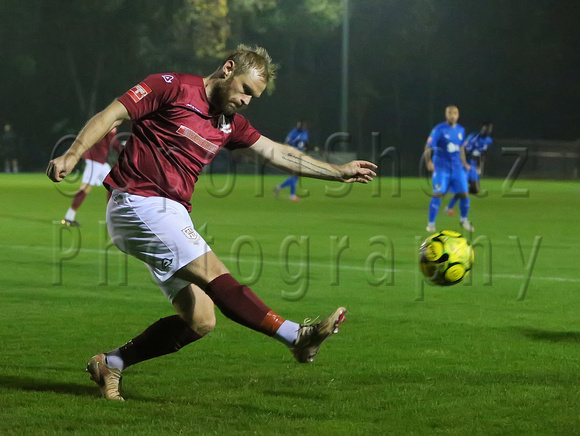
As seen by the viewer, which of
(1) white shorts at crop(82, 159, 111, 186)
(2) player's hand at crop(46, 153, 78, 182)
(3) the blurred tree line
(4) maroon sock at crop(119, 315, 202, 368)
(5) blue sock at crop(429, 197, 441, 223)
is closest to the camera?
(2) player's hand at crop(46, 153, 78, 182)

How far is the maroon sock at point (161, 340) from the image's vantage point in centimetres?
603

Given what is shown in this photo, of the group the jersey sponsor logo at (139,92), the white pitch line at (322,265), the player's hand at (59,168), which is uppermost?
the jersey sponsor logo at (139,92)

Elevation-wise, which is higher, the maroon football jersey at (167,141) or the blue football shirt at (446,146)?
the maroon football jersey at (167,141)

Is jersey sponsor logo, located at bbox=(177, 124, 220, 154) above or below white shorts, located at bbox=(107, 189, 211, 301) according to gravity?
above

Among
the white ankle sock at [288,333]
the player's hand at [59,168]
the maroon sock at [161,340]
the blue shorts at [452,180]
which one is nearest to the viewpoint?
the player's hand at [59,168]

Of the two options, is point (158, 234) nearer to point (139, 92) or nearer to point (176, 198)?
point (176, 198)

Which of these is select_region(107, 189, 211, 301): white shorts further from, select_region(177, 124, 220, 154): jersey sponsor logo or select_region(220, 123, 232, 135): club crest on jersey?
select_region(220, 123, 232, 135): club crest on jersey

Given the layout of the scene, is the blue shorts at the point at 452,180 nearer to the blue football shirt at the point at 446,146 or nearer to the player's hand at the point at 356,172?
the blue football shirt at the point at 446,146

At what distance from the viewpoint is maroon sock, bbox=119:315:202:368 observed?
19.8ft

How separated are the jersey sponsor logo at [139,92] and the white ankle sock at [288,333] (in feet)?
4.79

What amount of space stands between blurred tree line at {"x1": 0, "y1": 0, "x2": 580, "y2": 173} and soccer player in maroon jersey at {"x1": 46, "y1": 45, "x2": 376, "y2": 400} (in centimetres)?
4844

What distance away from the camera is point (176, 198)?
587cm

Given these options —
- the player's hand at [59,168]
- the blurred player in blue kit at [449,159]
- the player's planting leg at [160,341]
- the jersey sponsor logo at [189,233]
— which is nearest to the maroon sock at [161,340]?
the player's planting leg at [160,341]

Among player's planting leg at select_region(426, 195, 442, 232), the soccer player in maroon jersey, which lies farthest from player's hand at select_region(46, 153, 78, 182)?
player's planting leg at select_region(426, 195, 442, 232)
